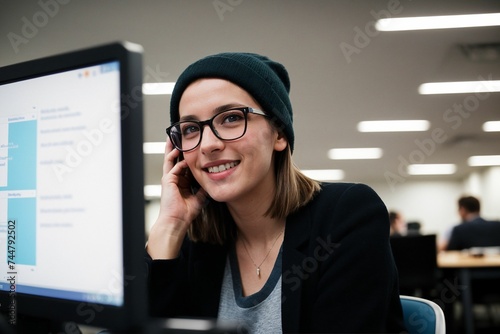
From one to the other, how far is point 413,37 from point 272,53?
1.23m

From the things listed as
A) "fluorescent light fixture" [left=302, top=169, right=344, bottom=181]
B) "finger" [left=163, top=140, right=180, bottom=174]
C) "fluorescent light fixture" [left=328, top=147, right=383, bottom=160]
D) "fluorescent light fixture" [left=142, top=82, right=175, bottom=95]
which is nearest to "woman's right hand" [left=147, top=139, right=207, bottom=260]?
"finger" [left=163, top=140, right=180, bottom=174]

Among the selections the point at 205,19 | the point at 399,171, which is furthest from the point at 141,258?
the point at 399,171

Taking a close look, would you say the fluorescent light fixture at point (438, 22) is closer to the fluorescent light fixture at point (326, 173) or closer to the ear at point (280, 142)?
the ear at point (280, 142)

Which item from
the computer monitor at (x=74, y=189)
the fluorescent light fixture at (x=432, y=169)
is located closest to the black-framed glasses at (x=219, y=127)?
the computer monitor at (x=74, y=189)

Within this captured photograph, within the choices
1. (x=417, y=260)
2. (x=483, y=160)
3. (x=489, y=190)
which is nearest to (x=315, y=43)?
(x=417, y=260)

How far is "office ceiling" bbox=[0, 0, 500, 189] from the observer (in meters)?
3.42

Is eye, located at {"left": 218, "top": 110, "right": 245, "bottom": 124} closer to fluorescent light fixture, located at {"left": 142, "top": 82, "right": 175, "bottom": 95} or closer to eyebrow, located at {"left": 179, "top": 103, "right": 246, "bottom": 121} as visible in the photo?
eyebrow, located at {"left": 179, "top": 103, "right": 246, "bottom": 121}

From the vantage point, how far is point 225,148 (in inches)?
38.2

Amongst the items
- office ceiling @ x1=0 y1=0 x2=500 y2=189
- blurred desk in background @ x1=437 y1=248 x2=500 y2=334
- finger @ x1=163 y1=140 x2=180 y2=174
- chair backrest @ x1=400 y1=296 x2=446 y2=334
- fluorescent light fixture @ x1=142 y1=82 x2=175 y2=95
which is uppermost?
office ceiling @ x1=0 y1=0 x2=500 y2=189

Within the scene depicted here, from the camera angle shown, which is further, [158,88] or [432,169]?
[432,169]

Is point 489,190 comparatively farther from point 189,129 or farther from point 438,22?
point 189,129

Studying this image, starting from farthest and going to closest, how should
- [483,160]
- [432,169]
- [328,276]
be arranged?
[432,169]
[483,160]
[328,276]

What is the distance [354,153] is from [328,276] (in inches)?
322

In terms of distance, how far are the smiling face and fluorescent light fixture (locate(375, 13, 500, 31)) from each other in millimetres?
2950
